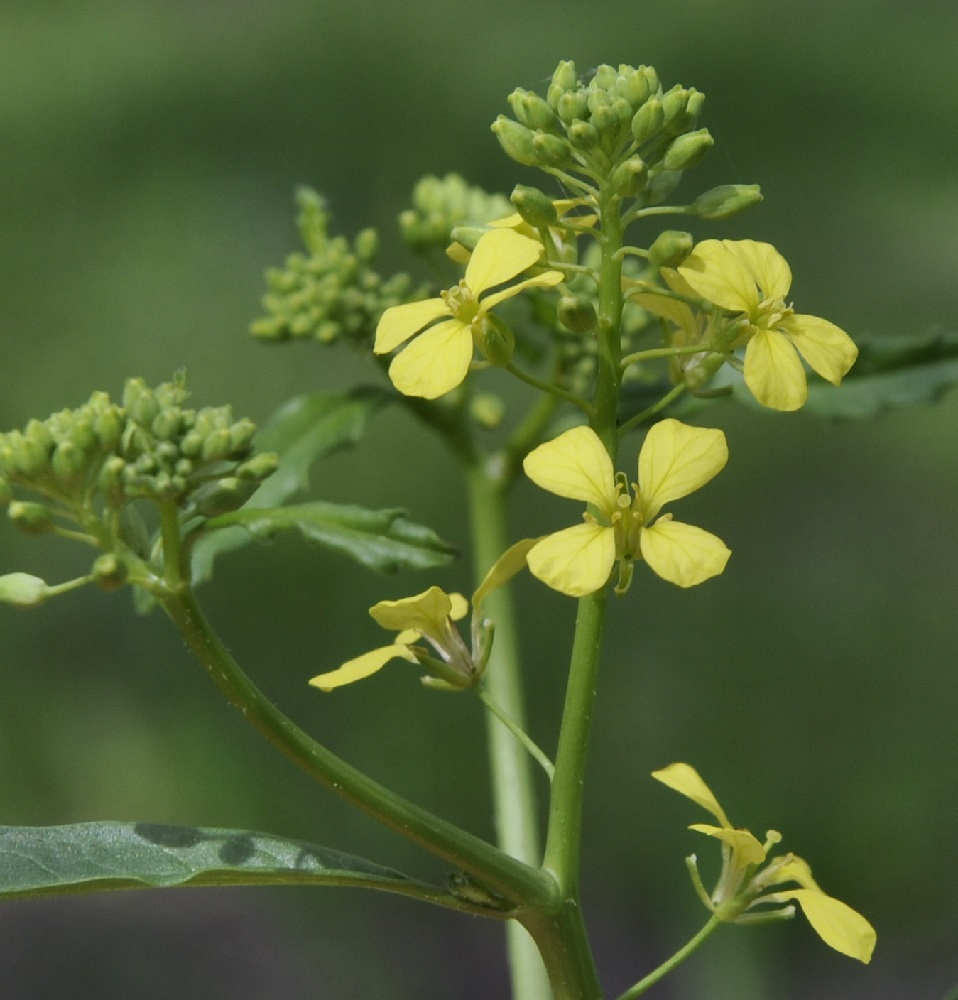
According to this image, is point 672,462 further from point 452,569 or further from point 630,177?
point 452,569

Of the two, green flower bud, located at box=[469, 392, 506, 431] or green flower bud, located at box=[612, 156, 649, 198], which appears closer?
green flower bud, located at box=[612, 156, 649, 198]

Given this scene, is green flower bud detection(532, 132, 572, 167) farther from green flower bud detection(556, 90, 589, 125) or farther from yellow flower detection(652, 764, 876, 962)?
yellow flower detection(652, 764, 876, 962)

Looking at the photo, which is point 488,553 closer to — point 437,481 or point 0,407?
point 437,481

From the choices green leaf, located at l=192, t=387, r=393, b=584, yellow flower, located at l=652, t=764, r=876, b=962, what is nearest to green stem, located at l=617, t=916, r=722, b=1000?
yellow flower, located at l=652, t=764, r=876, b=962

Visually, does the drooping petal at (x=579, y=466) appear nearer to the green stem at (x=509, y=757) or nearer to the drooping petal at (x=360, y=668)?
the drooping petal at (x=360, y=668)

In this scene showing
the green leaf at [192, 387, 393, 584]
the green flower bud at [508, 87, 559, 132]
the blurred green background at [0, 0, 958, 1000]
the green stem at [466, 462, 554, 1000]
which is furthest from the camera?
the blurred green background at [0, 0, 958, 1000]

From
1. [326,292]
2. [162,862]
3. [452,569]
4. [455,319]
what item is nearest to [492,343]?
[455,319]

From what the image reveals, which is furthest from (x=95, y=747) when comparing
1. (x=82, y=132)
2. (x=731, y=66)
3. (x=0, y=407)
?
(x=731, y=66)
